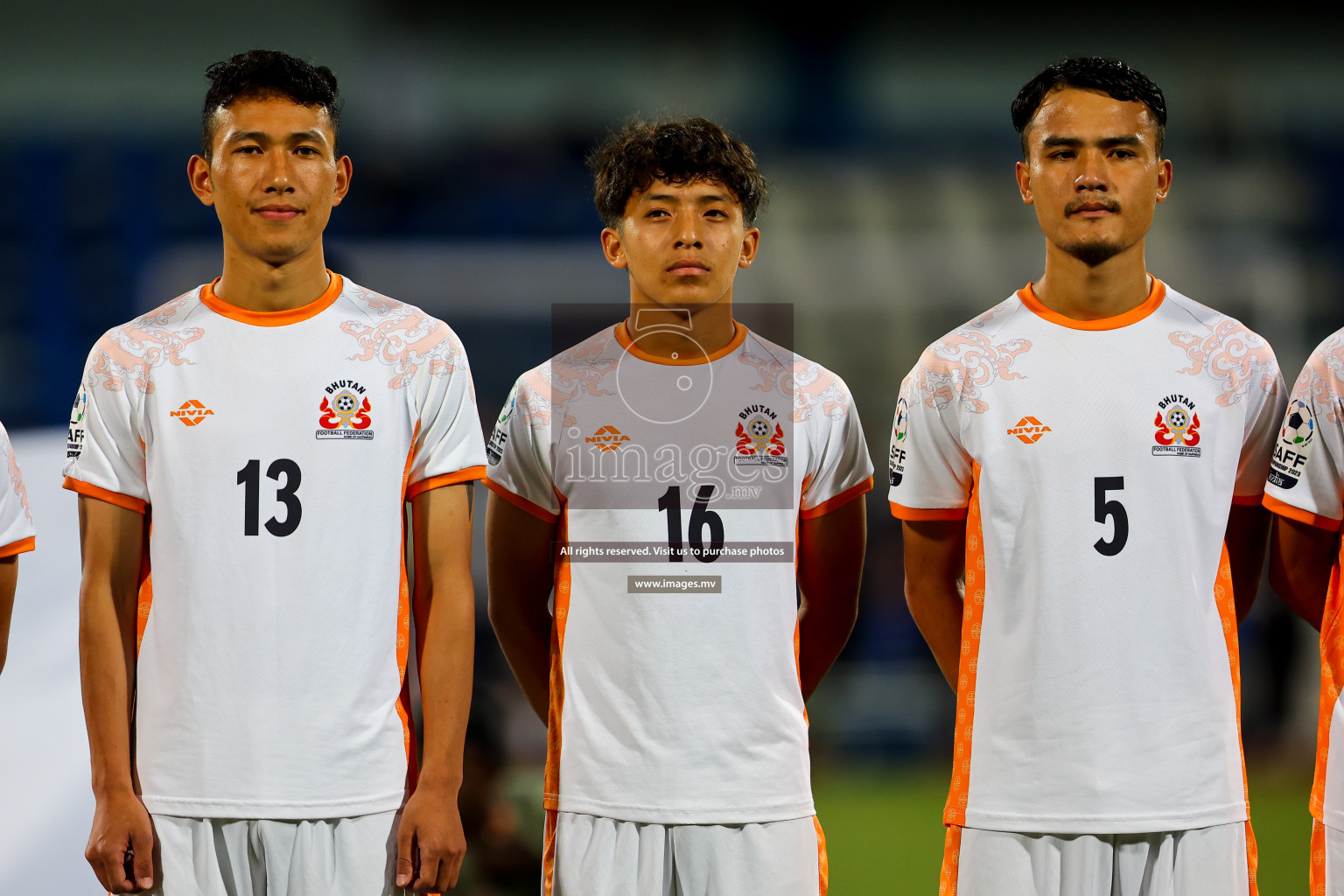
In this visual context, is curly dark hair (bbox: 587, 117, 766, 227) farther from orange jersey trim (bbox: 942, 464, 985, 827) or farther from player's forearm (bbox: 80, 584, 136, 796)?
player's forearm (bbox: 80, 584, 136, 796)

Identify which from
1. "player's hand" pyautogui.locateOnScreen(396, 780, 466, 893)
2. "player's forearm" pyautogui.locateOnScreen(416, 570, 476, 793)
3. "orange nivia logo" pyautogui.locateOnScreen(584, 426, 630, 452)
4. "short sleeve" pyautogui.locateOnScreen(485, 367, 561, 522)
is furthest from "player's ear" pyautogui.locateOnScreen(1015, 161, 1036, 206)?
"player's hand" pyautogui.locateOnScreen(396, 780, 466, 893)

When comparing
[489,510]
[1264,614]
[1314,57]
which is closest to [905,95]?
[1314,57]

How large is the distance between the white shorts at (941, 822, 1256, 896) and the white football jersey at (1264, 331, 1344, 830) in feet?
0.84

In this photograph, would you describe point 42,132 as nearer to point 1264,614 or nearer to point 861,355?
point 861,355

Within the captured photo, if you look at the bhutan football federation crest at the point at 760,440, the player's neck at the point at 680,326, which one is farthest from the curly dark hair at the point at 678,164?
the bhutan football federation crest at the point at 760,440

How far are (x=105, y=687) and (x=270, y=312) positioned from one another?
2.57 feet

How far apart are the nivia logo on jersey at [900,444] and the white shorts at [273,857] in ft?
4.22

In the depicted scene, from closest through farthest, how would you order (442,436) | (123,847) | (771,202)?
(123,847) < (442,436) < (771,202)

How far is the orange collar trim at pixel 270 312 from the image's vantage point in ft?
8.71

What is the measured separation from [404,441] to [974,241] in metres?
3.75

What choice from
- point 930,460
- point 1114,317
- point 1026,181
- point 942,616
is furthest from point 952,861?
point 1026,181

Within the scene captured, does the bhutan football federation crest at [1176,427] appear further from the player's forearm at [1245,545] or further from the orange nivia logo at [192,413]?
the orange nivia logo at [192,413]

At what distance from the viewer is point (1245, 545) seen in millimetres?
2879

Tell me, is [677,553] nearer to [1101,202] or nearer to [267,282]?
[267,282]
